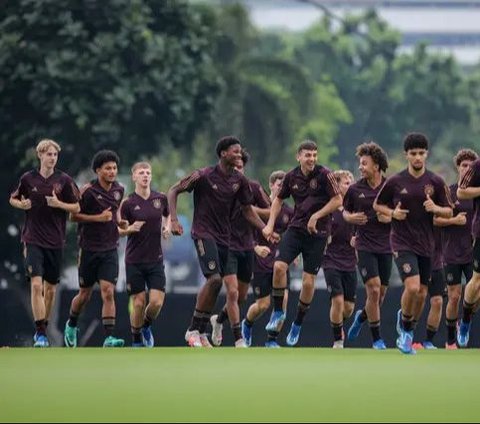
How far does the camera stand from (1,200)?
1889 inches

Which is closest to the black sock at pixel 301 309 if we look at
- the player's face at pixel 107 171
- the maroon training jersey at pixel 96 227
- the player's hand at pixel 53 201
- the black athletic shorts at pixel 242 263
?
the black athletic shorts at pixel 242 263

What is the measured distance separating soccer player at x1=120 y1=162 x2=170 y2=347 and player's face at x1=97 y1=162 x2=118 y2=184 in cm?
25

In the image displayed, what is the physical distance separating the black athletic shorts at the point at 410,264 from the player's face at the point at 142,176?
11.5 feet

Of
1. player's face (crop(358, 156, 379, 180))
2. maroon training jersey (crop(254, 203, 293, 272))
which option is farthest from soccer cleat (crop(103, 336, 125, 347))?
player's face (crop(358, 156, 379, 180))

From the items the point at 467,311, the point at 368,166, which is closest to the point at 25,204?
the point at 368,166

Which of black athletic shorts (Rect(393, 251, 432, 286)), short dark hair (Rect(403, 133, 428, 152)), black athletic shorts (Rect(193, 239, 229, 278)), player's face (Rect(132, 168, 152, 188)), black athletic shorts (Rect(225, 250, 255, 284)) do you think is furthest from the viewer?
black athletic shorts (Rect(225, 250, 255, 284))

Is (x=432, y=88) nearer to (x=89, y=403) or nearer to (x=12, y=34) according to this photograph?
(x=12, y=34)

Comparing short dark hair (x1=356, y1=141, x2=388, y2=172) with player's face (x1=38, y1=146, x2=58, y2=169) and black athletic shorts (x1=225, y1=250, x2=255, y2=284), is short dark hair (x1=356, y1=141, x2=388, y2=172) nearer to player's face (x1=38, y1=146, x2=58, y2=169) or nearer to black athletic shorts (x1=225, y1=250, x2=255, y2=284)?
black athletic shorts (x1=225, y1=250, x2=255, y2=284)

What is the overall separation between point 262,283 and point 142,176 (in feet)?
10.3

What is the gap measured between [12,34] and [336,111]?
49.1 metres

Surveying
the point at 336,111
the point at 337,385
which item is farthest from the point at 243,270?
the point at 336,111

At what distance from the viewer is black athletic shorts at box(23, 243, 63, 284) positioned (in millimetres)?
24828

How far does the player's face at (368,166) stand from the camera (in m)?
25.5

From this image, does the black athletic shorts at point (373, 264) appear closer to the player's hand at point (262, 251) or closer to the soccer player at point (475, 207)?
the player's hand at point (262, 251)
